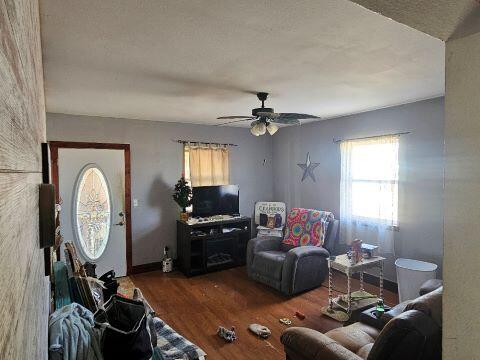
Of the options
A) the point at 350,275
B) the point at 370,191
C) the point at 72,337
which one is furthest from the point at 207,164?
the point at 72,337

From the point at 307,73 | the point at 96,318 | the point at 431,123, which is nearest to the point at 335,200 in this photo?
the point at 431,123

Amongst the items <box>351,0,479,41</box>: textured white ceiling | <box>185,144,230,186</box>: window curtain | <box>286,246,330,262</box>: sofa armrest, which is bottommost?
<box>286,246,330,262</box>: sofa armrest

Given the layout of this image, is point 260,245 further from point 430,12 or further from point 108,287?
point 430,12

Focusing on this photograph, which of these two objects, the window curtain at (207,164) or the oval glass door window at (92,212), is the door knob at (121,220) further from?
the window curtain at (207,164)

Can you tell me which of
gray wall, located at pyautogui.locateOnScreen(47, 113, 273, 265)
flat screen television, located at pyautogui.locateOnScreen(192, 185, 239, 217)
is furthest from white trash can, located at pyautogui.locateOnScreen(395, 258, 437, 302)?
gray wall, located at pyautogui.locateOnScreen(47, 113, 273, 265)

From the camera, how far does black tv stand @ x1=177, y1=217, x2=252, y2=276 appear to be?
4.55 metres

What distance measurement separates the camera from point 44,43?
1.85 m

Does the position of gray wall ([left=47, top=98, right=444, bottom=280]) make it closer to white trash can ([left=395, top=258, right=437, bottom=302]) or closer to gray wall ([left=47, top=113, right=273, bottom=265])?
gray wall ([left=47, top=113, right=273, bottom=265])

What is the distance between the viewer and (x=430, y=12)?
0.72 meters

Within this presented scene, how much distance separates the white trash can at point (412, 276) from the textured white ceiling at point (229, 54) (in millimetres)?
1908

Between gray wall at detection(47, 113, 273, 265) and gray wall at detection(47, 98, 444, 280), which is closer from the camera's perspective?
gray wall at detection(47, 98, 444, 280)

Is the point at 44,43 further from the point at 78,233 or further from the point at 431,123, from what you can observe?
the point at 431,123

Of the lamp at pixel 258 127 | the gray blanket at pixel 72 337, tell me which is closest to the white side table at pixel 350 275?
the lamp at pixel 258 127

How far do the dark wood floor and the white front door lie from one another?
1.84ft
